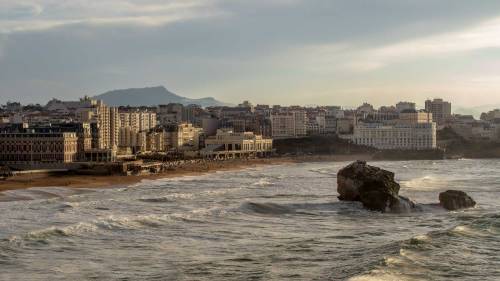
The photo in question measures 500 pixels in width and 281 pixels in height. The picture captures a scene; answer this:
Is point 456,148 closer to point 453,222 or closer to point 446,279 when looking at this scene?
point 453,222

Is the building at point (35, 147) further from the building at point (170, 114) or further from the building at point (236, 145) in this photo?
the building at point (170, 114)

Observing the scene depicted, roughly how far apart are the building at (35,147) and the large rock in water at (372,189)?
42.0 metres

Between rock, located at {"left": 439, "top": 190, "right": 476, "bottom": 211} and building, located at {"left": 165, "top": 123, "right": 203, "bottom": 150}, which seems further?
building, located at {"left": 165, "top": 123, "right": 203, "bottom": 150}

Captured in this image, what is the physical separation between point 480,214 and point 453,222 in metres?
3.36

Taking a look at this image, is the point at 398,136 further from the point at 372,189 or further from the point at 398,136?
the point at 372,189

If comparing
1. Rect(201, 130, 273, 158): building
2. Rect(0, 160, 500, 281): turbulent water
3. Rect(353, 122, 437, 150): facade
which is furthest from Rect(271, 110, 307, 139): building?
Rect(0, 160, 500, 281): turbulent water

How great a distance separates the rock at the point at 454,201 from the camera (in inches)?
1400

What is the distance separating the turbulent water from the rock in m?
0.78

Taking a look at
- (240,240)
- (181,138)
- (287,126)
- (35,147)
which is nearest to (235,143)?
(181,138)

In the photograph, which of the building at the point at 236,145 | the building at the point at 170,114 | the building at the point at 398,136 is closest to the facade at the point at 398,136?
the building at the point at 398,136

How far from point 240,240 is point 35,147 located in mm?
53186

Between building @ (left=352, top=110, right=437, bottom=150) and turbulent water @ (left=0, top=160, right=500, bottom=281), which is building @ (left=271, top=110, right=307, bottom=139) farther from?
turbulent water @ (left=0, top=160, right=500, bottom=281)

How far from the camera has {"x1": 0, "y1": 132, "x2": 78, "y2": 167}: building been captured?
73.2 meters

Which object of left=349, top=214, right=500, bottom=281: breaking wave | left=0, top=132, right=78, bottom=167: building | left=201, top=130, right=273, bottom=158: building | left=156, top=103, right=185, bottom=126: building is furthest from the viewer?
left=156, top=103, right=185, bottom=126: building
